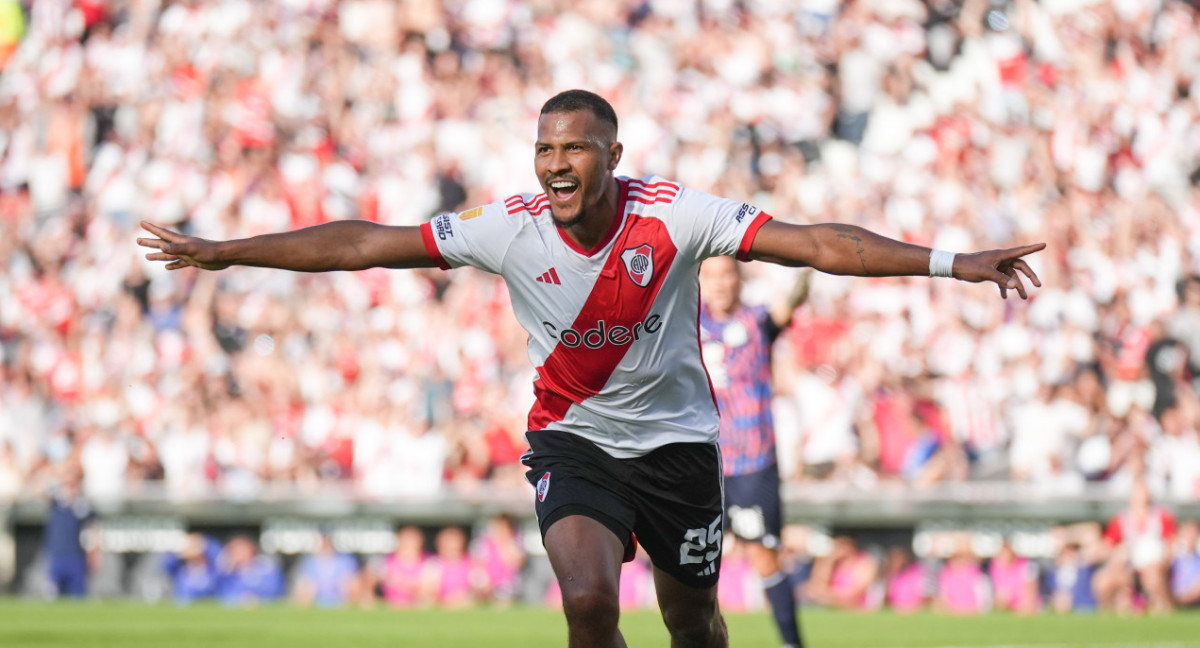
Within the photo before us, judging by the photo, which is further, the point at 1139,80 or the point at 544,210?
the point at 1139,80

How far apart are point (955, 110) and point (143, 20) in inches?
502

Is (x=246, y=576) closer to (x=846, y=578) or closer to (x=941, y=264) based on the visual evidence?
(x=846, y=578)

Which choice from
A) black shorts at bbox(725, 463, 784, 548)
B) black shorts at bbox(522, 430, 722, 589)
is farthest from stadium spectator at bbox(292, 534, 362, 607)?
black shorts at bbox(522, 430, 722, 589)

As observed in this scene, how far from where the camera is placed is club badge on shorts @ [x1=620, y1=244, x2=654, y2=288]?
692 cm

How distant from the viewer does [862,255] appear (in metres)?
6.52

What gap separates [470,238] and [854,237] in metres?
1.58

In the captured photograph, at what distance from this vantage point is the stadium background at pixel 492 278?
57.1ft

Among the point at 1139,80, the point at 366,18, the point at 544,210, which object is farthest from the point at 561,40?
the point at 544,210

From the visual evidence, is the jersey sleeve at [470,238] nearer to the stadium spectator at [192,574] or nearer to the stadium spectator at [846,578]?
the stadium spectator at [846,578]

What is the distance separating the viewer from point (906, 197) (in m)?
20.8

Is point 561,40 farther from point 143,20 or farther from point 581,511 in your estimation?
point 581,511

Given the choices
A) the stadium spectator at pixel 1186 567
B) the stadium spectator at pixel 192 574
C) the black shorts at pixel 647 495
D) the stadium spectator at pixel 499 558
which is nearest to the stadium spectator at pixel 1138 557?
the stadium spectator at pixel 1186 567

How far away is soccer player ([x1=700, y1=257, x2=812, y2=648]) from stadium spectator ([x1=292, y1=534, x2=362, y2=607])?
8391 millimetres

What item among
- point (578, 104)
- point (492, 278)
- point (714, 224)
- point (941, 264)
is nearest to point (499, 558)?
point (492, 278)
